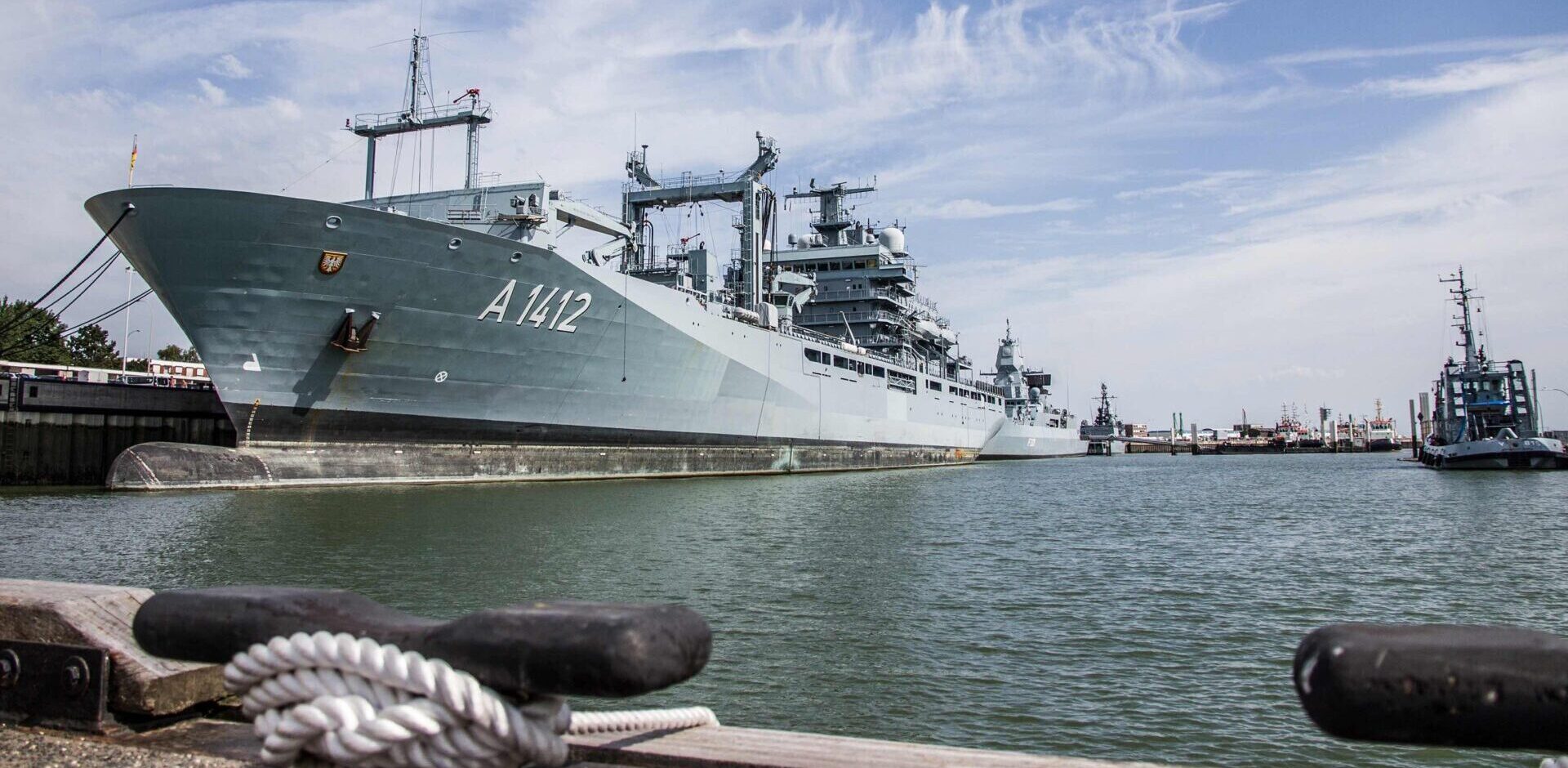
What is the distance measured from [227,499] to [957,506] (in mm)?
15263

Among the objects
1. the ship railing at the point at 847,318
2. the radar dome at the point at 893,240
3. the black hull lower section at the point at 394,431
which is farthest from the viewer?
the radar dome at the point at 893,240

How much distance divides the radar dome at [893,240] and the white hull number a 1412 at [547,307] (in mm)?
28620

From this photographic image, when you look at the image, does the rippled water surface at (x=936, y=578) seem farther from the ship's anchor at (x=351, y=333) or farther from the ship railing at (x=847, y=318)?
the ship railing at (x=847, y=318)

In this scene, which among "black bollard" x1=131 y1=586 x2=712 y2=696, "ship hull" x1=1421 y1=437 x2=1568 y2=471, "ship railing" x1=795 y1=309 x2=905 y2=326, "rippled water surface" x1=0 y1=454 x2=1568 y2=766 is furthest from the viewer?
"ship railing" x1=795 y1=309 x2=905 y2=326

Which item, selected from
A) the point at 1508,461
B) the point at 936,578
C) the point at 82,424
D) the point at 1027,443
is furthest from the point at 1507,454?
the point at 82,424

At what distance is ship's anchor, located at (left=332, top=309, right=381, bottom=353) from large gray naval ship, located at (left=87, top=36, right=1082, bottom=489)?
0.04 meters

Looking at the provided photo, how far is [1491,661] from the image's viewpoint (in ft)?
5.60

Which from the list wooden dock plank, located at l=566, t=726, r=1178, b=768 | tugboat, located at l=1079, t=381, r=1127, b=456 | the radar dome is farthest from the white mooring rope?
tugboat, located at l=1079, t=381, r=1127, b=456

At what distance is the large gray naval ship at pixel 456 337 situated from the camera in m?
19.5

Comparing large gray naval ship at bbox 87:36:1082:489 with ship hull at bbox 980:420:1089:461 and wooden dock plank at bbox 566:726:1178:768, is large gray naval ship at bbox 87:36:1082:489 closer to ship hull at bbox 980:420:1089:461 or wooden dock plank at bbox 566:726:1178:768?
wooden dock plank at bbox 566:726:1178:768

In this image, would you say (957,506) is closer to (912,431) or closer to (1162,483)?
(1162,483)

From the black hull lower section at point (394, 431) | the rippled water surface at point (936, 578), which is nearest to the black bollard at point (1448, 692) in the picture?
the rippled water surface at point (936, 578)

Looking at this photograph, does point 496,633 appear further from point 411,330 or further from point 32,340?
point 32,340

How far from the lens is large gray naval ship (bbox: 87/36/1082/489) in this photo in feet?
63.9
